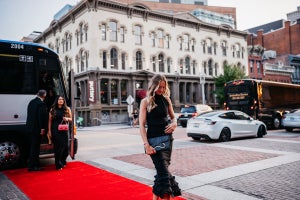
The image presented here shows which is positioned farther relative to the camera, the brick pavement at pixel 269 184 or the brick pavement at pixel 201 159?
the brick pavement at pixel 201 159

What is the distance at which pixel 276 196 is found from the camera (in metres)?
4.71

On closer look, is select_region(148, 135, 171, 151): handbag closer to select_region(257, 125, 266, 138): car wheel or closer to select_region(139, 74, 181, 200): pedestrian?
select_region(139, 74, 181, 200): pedestrian

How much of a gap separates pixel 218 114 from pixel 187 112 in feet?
32.7

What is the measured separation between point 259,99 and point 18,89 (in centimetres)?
1556

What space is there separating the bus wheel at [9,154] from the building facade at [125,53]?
2292 centimetres

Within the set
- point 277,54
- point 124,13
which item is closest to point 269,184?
point 124,13

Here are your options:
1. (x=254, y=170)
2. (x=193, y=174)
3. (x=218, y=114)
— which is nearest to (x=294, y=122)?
(x=218, y=114)

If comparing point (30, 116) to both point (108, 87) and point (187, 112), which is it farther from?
point (108, 87)

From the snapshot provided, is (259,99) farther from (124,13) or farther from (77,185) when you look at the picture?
(124,13)

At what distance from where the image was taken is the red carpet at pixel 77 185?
499cm

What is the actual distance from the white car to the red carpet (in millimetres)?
6370

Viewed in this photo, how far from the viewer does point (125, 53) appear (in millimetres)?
33688

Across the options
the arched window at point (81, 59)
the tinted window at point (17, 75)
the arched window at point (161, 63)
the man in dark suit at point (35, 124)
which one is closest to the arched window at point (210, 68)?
the arched window at point (161, 63)

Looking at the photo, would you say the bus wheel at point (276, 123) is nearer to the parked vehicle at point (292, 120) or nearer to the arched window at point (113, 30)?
the parked vehicle at point (292, 120)
